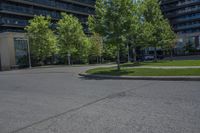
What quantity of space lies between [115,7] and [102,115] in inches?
642

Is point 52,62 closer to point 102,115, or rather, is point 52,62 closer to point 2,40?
point 2,40

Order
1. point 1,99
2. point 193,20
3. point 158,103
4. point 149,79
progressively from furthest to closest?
point 193,20
point 149,79
point 1,99
point 158,103

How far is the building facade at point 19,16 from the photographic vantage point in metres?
52.6

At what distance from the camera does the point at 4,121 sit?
7.61 m

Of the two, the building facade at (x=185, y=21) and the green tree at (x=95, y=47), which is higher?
the building facade at (x=185, y=21)

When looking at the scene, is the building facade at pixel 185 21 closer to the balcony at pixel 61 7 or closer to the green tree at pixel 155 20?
the balcony at pixel 61 7

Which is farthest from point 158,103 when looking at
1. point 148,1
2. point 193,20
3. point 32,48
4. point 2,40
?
point 193,20

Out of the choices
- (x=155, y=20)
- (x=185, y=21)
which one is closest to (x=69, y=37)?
(x=155, y=20)

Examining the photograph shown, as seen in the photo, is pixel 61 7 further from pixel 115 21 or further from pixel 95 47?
pixel 115 21

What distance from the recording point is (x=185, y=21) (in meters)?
101

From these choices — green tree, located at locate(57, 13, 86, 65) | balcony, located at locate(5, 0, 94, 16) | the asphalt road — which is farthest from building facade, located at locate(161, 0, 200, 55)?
the asphalt road

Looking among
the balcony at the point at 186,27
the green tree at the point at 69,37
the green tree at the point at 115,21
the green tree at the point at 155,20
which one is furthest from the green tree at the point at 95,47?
the balcony at the point at 186,27

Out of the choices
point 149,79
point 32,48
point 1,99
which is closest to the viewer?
point 1,99

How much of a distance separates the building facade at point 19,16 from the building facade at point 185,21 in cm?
3073
